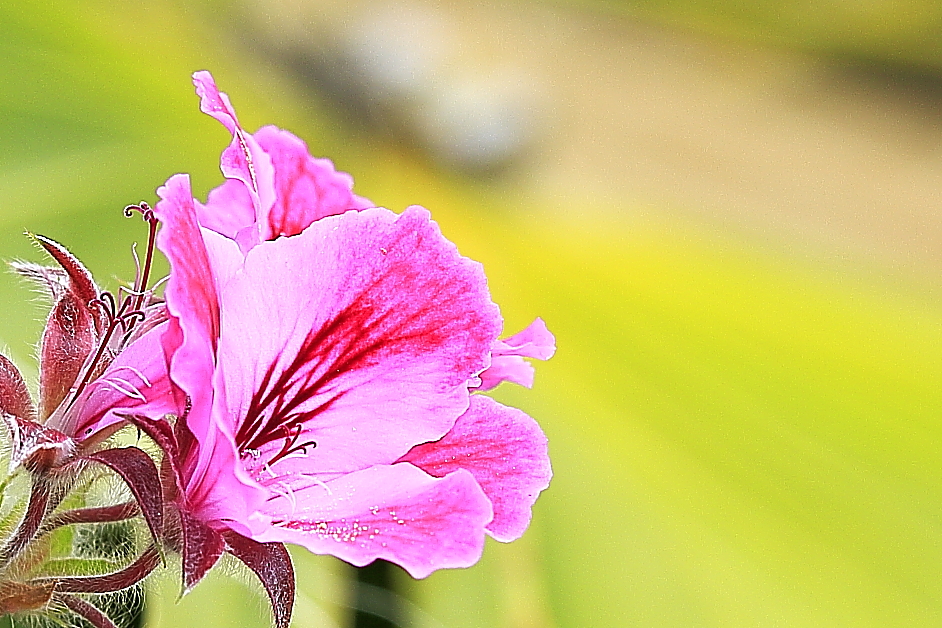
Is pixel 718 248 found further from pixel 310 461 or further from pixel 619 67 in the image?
pixel 310 461

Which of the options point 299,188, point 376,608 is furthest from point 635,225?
point 299,188

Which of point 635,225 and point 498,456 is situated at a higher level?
point 635,225

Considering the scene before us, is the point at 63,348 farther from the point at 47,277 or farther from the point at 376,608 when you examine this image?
the point at 376,608

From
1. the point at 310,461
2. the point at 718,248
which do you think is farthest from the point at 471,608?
the point at 718,248

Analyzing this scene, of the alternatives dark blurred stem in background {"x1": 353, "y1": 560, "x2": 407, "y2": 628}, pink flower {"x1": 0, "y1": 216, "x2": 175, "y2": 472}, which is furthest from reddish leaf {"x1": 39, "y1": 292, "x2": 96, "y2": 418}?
dark blurred stem in background {"x1": 353, "y1": 560, "x2": 407, "y2": 628}

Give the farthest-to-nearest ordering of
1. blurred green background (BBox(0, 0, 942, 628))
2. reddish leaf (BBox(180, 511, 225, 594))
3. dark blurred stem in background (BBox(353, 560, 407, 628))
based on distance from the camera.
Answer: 1. blurred green background (BBox(0, 0, 942, 628))
2. dark blurred stem in background (BBox(353, 560, 407, 628))
3. reddish leaf (BBox(180, 511, 225, 594))

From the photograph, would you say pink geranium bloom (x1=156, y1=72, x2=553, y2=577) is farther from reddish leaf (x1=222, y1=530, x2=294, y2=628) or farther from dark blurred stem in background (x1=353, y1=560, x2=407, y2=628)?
dark blurred stem in background (x1=353, y1=560, x2=407, y2=628)
